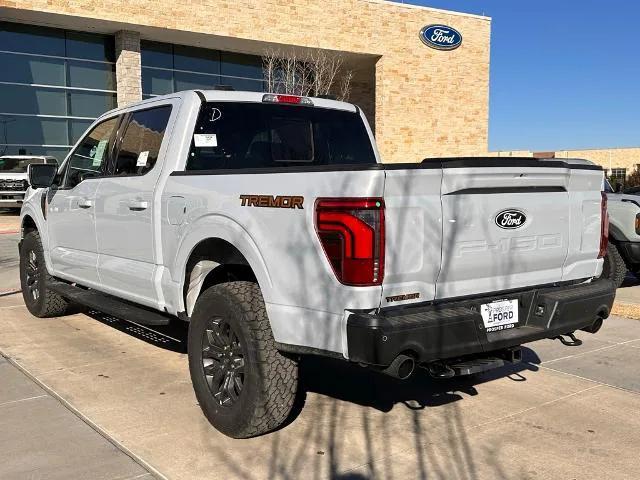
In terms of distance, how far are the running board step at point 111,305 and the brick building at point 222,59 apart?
1842cm

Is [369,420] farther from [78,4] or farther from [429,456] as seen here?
[78,4]

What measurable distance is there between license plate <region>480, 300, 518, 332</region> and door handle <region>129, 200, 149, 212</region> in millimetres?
2422

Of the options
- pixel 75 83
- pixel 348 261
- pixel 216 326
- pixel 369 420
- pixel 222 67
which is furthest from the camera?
pixel 222 67

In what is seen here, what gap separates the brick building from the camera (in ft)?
75.7

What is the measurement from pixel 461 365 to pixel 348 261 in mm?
1003

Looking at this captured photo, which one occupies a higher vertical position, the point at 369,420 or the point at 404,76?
the point at 404,76

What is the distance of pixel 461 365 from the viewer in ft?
11.8

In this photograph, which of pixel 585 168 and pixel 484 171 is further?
pixel 585 168

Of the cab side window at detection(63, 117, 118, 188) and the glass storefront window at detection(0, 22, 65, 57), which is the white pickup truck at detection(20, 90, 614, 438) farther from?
the glass storefront window at detection(0, 22, 65, 57)

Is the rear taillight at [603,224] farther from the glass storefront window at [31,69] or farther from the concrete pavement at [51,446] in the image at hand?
the glass storefront window at [31,69]

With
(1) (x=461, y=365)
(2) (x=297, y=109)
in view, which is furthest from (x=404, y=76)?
(1) (x=461, y=365)

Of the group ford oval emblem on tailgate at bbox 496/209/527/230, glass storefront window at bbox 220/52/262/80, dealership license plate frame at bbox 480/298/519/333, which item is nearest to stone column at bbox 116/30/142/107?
glass storefront window at bbox 220/52/262/80

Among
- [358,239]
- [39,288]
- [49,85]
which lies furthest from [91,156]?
[49,85]

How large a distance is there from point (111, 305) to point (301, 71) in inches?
929
